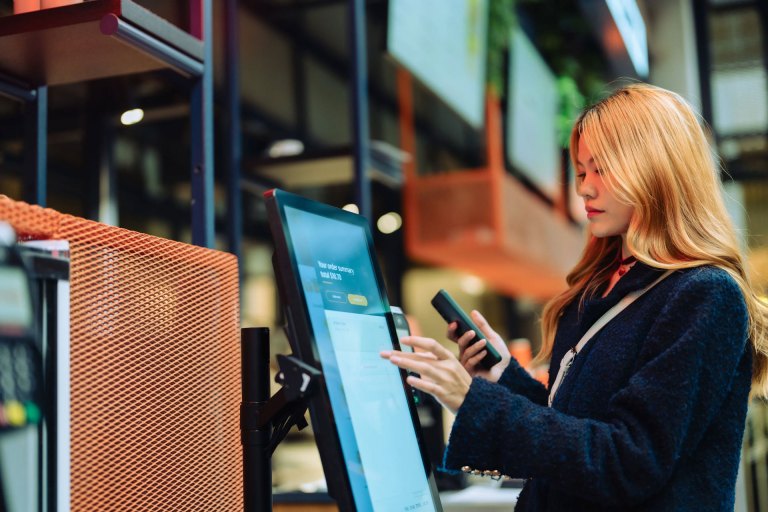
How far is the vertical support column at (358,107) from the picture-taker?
3.09 meters

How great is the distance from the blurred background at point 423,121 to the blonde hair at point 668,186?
1294 mm

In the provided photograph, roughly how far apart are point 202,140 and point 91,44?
29cm

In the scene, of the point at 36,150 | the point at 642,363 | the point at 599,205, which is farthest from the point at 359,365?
the point at 36,150

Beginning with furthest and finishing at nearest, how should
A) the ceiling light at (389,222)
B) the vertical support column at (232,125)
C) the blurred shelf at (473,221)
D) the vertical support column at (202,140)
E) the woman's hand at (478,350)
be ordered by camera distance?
the ceiling light at (389,222) → the blurred shelf at (473,221) → the vertical support column at (232,125) → the vertical support column at (202,140) → the woman's hand at (478,350)

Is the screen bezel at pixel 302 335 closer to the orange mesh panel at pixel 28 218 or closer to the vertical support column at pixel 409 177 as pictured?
the orange mesh panel at pixel 28 218

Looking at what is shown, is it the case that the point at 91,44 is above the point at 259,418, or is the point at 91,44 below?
above

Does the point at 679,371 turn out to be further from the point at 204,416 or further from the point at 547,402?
the point at 204,416

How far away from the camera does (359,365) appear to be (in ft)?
3.58

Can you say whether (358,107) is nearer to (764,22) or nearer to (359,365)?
(359,365)

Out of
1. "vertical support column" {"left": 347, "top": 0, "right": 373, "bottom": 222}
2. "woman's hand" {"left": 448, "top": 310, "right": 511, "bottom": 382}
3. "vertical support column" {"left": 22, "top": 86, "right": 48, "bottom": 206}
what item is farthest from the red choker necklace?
"vertical support column" {"left": 347, "top": 0, "right": 373, "bottom": 222}

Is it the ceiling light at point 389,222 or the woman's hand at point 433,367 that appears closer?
the woman's hand at point 433,367

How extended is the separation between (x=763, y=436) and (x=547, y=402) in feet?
9.78

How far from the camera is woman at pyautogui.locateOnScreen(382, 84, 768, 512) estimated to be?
112cm

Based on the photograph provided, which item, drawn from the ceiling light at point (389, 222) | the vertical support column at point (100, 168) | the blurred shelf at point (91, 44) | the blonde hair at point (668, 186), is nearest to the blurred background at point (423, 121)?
the vertical support column at point (100, 168)
